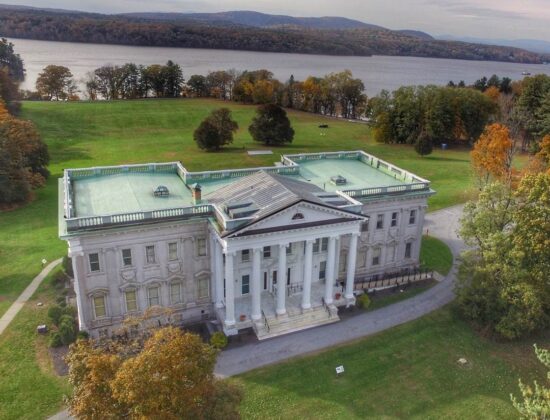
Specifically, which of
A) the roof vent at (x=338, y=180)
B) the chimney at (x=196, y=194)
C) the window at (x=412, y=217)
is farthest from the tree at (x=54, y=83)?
the window at (x=412, y=217)

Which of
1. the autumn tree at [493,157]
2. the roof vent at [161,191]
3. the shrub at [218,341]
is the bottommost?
the shrub at [218,341]

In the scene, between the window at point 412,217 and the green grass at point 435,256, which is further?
the green grass at point 435,256

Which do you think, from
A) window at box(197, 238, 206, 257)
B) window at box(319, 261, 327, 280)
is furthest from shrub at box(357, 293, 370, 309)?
window at box(197, 238, 206, 257)

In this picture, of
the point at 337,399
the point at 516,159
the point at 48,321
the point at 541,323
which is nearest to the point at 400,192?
the point at 541,323

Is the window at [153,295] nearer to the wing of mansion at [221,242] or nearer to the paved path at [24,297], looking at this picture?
the wing of mansion at [221,242]

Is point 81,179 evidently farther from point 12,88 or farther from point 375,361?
point 12,88
